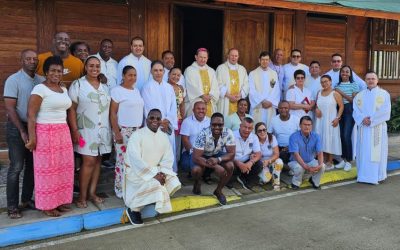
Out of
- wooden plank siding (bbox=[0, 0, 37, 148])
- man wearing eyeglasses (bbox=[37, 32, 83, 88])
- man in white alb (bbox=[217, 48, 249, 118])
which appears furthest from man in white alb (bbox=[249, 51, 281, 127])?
wooden plank siding (bbox=[0, 0, 37, 148])

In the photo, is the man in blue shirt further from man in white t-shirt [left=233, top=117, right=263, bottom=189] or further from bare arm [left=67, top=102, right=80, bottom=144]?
bare arm [left=67, top=102, right=80, bottom=144]

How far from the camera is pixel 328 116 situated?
6.86m

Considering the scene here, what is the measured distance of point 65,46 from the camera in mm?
4930

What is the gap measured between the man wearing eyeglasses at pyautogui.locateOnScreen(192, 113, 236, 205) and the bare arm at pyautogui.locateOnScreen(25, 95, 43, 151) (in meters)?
2.02

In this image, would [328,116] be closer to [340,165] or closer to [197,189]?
[340,165]

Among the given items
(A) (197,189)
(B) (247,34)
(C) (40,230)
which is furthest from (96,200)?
(B) (247,34)

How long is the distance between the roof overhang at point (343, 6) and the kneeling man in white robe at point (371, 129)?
1709mm

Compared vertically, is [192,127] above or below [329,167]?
above

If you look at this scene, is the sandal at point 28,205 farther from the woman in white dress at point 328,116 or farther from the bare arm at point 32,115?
the woman in white dress at point 328,116

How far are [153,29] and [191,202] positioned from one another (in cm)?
347

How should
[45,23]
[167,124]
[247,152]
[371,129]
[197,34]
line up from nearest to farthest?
[167,124], [247,152], [45,23], [371,129], [197,34]

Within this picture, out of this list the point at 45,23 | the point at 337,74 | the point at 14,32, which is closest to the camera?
the point at 14,32

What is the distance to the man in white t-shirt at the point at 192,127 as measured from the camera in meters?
6.00

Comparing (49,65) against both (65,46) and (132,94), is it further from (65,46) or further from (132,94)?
(132,94)
